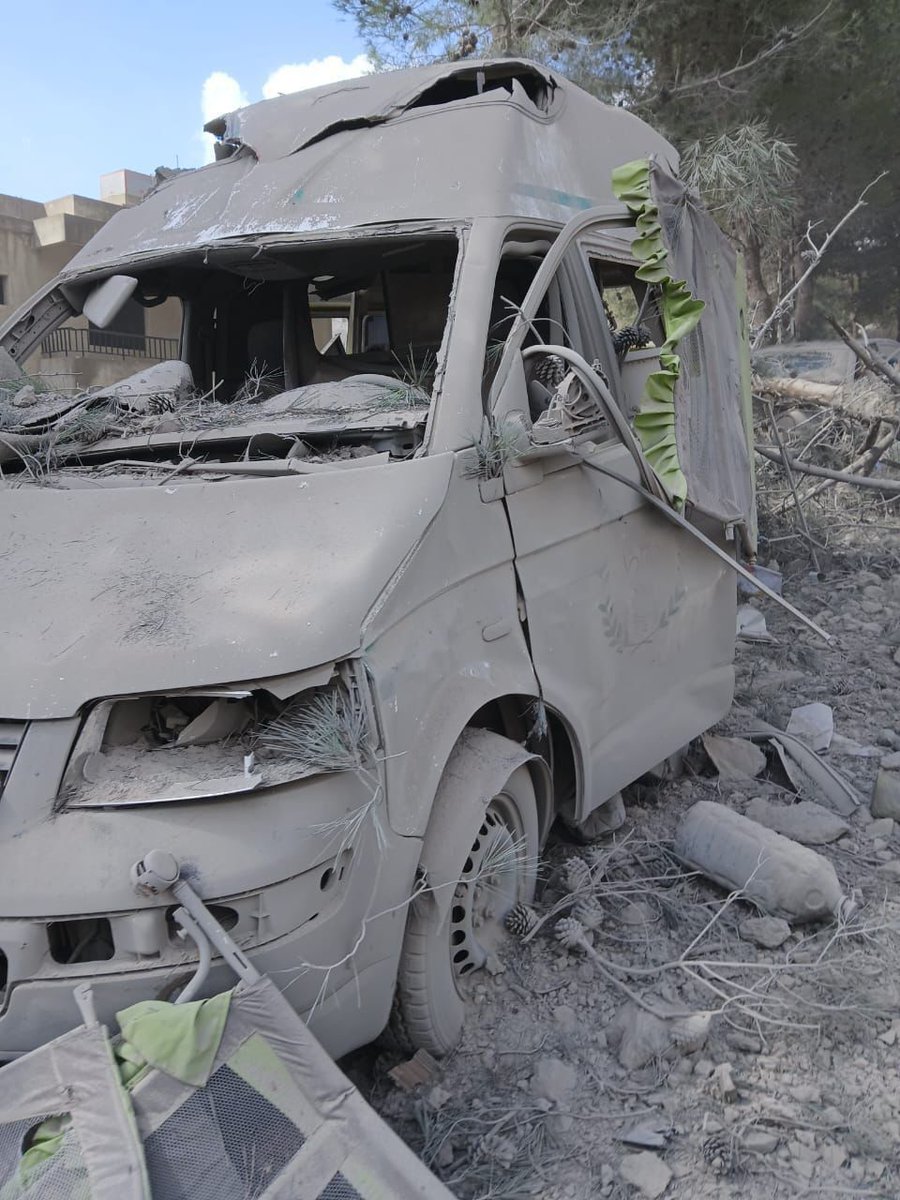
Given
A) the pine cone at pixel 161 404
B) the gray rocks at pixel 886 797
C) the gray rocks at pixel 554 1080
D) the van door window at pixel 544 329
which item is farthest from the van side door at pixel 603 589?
the pine cone at pixel 161 404

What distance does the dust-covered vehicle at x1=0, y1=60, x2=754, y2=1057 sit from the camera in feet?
7.30

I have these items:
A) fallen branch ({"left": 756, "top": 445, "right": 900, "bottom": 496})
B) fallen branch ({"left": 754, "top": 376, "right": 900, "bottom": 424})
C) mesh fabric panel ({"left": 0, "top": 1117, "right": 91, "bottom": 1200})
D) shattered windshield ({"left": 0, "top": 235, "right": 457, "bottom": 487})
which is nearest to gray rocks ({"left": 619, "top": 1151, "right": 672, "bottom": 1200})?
mesh fabric panel ({"left": 0, "top": 1117, "right": 91, "bottom": 1200})

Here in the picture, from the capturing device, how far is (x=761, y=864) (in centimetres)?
360

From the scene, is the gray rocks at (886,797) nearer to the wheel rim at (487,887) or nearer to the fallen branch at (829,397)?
the wheel rim at (487,887)

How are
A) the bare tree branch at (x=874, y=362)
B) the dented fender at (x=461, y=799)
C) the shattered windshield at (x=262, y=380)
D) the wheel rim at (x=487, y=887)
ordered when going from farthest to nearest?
the bare tree branch at (x=874, y=362)
the shattered windshield at (x=262, y=380)
the wheel rim at (x=487, y=887)
the dented fender at (x=461, y=799)

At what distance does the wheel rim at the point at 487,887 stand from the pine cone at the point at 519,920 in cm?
2

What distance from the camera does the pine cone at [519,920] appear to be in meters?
3.26

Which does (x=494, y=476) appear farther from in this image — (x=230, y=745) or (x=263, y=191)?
(x=263, y=191)

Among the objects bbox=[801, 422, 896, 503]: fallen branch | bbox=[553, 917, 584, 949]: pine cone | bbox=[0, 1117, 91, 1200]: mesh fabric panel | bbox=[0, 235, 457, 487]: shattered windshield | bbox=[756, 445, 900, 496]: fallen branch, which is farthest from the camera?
bbox=[801, 422, 896, 503]: fallen branch

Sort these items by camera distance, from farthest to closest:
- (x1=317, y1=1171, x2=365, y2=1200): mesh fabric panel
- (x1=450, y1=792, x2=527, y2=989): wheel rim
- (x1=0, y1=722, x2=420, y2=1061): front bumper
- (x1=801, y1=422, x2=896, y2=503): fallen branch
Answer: (x1=801, y1=422, x2=896, y2=503): fallen branch, (x1=450, y1=792, x2=527, y2=989): wheel rim, (x1=0, y1=722, x2=420, y2=1061): front bumper, (x1=317, y1=1171, x2=365, y2=1200): mesh fabric panel

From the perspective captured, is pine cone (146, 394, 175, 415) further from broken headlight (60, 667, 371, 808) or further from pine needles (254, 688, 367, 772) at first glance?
pine needles (254, 688, 367, 772)

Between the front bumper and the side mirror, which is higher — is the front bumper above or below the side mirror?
below

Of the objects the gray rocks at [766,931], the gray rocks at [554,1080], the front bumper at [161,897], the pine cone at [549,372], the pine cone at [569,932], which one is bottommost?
the gray rocks at [554,1080]

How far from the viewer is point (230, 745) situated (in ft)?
7.84
